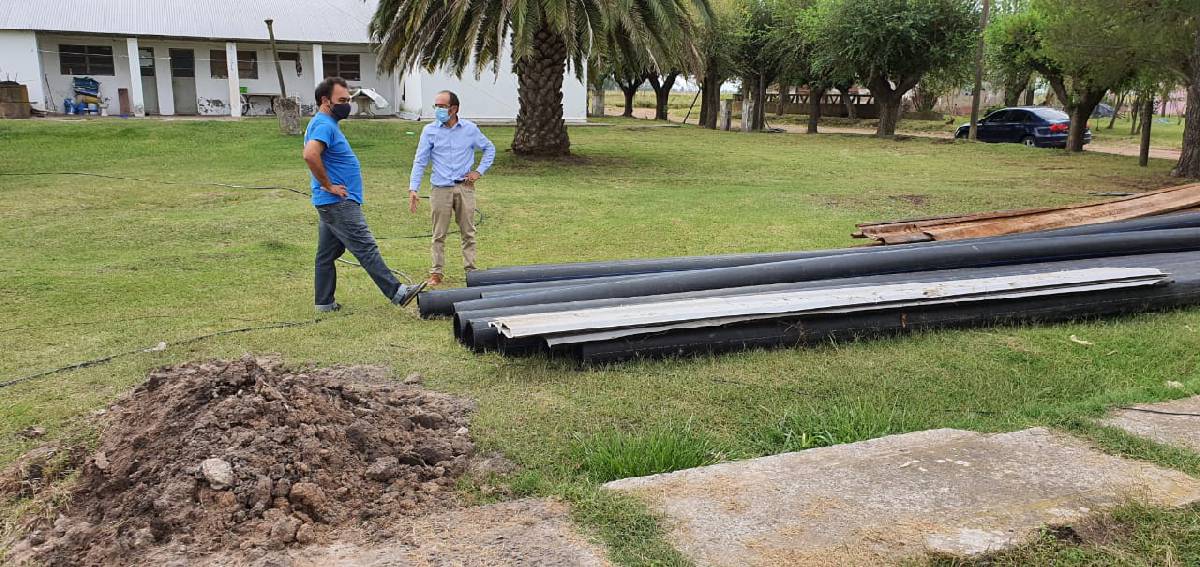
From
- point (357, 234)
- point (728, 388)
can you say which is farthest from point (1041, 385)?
point (357, 234)

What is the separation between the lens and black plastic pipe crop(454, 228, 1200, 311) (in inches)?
226

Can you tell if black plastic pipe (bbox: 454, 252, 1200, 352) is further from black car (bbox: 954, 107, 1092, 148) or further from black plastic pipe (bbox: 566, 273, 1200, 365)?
black car (bbox: 954, 107, 1092, 148)

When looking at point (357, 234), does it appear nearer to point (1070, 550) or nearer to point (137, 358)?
point (137, 358)

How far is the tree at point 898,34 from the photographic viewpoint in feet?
93.9

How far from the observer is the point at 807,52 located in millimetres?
34031

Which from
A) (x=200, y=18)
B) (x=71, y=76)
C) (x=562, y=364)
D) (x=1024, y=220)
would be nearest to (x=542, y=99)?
(x=1024, y=220)

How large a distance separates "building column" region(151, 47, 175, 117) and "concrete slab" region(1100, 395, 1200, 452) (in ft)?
109

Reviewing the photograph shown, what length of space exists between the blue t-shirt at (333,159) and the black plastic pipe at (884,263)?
140cm

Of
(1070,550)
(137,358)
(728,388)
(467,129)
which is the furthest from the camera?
(467,129)

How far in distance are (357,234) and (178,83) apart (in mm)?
30054

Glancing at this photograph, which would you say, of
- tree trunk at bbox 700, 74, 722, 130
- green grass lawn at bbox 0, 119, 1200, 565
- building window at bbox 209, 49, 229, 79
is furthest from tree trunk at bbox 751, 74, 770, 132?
building window at bbox 209, 49, 229, 79

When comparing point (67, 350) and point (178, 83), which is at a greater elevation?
point (178, 83)

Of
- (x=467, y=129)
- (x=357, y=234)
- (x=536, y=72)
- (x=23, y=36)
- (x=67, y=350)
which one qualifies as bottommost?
(x=67, y=350)

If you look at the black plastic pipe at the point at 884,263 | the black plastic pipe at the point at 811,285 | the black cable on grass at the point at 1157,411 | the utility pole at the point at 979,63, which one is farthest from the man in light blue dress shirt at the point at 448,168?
the utility pole at the point at 979,63
